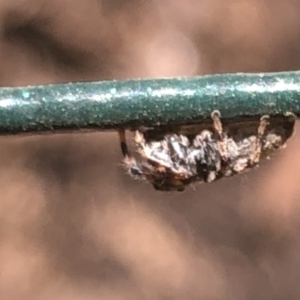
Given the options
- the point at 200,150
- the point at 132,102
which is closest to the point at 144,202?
the point at 200,150

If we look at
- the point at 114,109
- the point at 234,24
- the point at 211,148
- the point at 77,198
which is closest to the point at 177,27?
the point at 234,24

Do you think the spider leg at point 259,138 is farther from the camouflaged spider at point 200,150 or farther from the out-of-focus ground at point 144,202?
the out-of-focus ground at point 144,202

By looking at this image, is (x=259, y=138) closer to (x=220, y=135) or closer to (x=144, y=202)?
(x=220, y=135)

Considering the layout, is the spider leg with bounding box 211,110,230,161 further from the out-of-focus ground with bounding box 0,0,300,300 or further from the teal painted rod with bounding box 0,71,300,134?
the out-of-focus ground with bounding box 0,0,300,300

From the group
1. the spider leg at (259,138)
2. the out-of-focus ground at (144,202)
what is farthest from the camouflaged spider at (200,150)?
the out-of-focus ground at (144,202)

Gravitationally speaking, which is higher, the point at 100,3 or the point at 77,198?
the point at 100,3

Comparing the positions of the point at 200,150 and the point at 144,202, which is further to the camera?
the point at 144,202

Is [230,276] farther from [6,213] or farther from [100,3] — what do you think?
[100,3]
